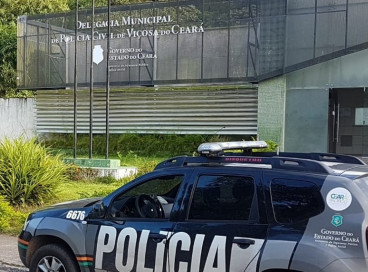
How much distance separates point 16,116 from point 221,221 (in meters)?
23.3

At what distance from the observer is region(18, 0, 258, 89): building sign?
771 inches

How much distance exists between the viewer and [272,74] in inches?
738

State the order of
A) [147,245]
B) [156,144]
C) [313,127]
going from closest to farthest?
[147,245] → [313,127] → [156,144]

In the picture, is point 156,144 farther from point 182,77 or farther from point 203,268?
point 203,268

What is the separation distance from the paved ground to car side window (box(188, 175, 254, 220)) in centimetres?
346

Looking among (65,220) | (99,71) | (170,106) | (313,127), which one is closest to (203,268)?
(65,220)

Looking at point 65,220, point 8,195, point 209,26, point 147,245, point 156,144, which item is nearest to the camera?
point 147,245

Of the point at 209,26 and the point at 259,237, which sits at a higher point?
the point at 209,26

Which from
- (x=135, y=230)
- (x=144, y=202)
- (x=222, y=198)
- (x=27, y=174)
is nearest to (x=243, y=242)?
(x=222, y=198)

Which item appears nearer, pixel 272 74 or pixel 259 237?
pixel 259 237

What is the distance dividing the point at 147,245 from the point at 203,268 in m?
0.62

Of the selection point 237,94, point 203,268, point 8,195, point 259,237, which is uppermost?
point 237,94

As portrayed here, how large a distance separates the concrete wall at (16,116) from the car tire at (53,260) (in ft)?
68.7

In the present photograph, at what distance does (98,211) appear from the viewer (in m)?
4.95
